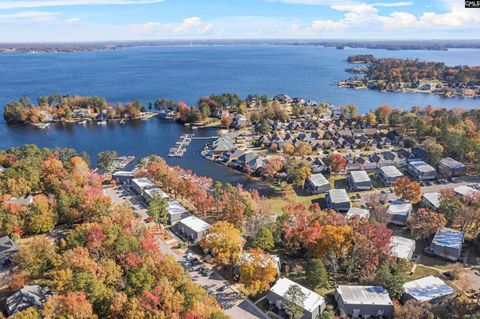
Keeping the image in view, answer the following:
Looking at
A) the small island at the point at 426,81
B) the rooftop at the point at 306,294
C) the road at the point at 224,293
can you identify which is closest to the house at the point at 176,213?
the road at the point at 224,293

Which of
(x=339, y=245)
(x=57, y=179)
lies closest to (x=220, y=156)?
(x=57, y=179)

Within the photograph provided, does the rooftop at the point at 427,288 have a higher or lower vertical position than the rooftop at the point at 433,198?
lower

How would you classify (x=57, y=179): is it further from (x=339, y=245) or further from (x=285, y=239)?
(x=339, y=245)

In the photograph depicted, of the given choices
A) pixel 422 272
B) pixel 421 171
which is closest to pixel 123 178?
pixel 422 272

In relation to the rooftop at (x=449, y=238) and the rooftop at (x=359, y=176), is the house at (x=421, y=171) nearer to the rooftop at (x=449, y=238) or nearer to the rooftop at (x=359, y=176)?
the rooftop at (x=359, y=176)

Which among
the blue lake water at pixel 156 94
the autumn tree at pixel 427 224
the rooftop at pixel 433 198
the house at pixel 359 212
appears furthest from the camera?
the blue lake water at pixel 156 94
